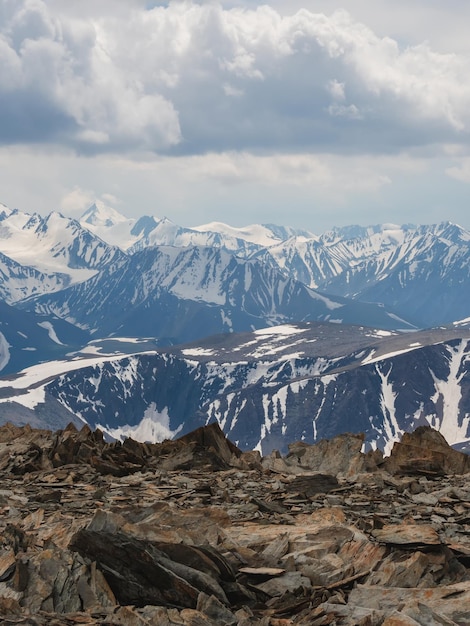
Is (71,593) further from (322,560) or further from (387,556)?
(387,556)

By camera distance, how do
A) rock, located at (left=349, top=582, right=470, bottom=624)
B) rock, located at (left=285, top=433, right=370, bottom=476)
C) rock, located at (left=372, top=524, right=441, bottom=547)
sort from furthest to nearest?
rock, located at (left=285, top=433, right=370, bottom=476)
rock, located at (left=372, top=524, right=441, bottom=547)
rock, located at (left=349, top=582, right=470, bottom=624)

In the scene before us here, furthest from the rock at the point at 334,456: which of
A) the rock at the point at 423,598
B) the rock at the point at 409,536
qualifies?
the rock at the point at 423,598

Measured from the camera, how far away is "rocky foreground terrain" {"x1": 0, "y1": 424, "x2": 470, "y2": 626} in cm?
1816

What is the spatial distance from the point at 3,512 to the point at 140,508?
602 cm

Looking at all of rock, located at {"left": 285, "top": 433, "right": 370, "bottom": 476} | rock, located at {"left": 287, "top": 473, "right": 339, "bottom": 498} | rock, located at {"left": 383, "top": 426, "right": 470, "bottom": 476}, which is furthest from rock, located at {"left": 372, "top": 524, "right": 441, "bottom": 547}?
rock, located at {"left": 285, "top": 433, "right": 370, "bottom": 476}

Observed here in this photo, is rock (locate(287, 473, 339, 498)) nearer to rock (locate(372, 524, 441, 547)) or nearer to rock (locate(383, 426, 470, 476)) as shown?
rock (locate(383, 426, 470, 476))

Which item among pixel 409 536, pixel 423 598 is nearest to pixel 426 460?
pixel 409 536

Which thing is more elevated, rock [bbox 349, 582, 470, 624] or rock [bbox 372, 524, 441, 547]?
rock [bbox 372, 524, 441, 547]

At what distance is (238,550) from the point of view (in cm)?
2223

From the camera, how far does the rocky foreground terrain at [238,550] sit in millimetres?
18156

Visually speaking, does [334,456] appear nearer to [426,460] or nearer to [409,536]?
[426,460]

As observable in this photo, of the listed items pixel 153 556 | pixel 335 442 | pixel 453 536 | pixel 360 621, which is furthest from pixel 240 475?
pixel 360 621

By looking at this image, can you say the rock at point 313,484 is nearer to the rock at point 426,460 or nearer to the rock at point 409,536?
the rock at point 426,460

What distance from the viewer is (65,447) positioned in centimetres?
4200
